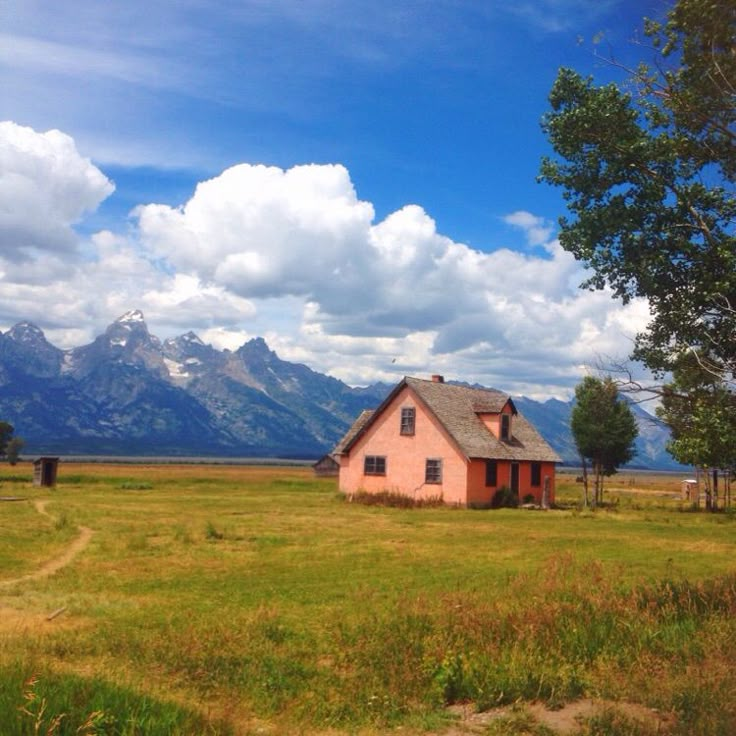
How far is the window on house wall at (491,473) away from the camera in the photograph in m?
46.2

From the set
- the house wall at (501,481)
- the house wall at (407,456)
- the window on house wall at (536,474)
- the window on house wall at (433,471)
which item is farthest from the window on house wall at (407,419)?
the window on house wall at (536,474)

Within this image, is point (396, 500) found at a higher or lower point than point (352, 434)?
lower

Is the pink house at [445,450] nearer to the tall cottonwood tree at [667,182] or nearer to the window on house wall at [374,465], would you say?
the window on house wall at [374,465]

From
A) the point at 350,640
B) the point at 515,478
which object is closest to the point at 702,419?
the point at 350,640

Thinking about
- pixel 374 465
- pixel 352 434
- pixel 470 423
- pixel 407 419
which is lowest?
pixel 374 465

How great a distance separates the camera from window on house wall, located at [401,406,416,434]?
47656mm

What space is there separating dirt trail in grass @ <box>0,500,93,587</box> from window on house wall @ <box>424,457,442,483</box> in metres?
22.8

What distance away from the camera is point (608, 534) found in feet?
96.1

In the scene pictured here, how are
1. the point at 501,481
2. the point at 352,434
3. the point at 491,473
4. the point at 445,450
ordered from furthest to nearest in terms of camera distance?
1. the point at 352,434
2. the point at 501,481
3. the point at 491,473
4. the point at 445,450

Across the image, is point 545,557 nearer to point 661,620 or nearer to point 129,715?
point 661,620

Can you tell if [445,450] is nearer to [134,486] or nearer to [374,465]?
[374,465]

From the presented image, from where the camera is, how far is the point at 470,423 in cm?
4853

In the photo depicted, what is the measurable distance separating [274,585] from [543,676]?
8807 mm

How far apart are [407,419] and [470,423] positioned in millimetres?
4006
